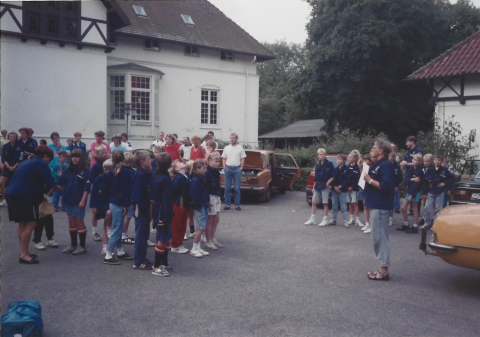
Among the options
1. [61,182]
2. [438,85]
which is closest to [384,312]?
[61,182]

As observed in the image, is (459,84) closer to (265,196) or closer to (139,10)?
(265,196)

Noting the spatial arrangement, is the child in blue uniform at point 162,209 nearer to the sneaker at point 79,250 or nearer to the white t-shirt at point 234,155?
the sneaker at point 79,250

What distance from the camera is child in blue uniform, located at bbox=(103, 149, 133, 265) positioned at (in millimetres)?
6953

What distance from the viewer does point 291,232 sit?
1006cm

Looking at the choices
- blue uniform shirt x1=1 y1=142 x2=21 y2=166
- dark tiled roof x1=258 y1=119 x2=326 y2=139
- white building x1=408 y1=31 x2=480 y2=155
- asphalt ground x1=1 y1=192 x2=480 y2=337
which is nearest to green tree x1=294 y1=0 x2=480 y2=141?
white building x1=408 y1=31 x2=480 y2=155

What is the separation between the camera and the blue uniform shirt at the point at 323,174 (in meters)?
11.0

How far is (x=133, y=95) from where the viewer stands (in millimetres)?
27109

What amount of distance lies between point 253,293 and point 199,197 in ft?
7.23

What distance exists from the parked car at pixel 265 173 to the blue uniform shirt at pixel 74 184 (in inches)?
275

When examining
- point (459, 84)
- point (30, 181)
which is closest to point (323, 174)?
point (30, 181)

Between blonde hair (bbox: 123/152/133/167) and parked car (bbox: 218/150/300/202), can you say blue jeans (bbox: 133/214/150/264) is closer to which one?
blonde hair (bbox: 123/152/133/167)

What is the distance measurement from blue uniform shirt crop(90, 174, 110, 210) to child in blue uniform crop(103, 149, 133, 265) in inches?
8.3

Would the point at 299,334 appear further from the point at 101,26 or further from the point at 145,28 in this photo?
the point at 145,28

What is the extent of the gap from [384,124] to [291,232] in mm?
25487
